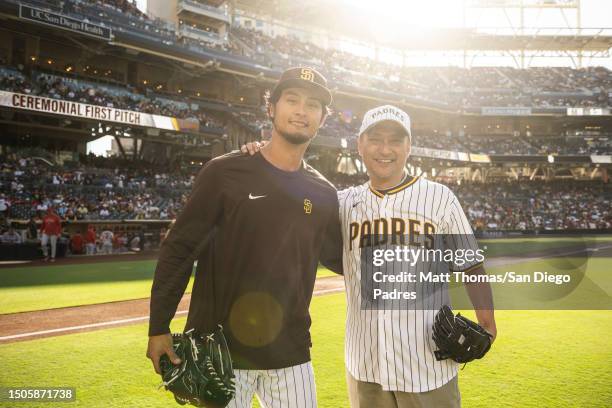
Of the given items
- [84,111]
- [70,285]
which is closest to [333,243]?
[70,285]

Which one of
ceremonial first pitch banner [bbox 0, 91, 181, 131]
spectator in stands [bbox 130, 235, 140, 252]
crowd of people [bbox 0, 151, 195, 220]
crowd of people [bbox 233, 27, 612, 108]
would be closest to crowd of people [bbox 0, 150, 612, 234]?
crowd of people [bbox 0, 151, 195, 220]

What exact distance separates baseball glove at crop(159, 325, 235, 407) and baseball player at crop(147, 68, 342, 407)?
0.07m

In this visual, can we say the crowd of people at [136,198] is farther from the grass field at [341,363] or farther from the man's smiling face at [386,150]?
the man's smiling face at [386,150]

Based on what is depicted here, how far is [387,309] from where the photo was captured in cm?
247

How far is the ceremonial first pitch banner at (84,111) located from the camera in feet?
67.4

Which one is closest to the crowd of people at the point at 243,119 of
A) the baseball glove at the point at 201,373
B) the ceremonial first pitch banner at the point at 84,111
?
the ceremonial first pitch banner at the point at 84,111

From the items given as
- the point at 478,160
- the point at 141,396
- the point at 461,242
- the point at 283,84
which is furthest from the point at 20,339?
the point at 478,160

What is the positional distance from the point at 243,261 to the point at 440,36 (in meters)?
55.4

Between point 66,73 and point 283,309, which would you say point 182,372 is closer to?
point 283,309

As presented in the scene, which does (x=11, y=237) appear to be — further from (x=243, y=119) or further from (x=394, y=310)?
(x=243, y=119)

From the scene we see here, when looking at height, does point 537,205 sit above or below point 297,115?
below

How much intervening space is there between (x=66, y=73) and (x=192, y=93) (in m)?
9.13

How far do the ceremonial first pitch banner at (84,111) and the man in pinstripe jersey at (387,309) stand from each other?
A: 897 inches

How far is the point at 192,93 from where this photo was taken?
34.0 metres
